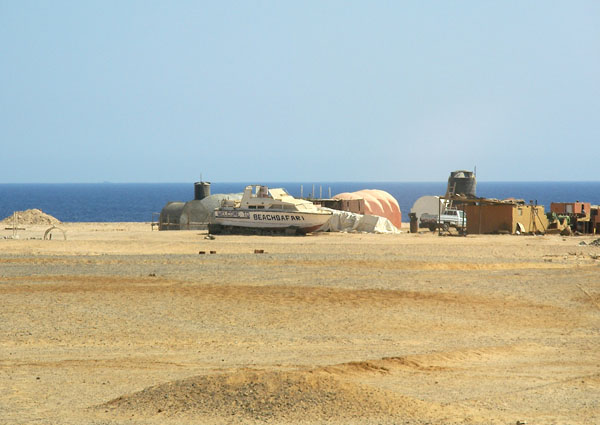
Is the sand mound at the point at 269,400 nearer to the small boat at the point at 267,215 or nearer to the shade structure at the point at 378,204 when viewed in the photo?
the small boat at the point at 267,215

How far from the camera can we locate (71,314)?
1970 cm

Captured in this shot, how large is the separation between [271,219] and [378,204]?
12.8 meters

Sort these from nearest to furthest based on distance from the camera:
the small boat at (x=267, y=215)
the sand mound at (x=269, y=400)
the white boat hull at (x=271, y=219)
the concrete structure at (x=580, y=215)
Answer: the sand mound at (x=269, y=400)
the white boat hull at (x=271, y=219)
the small boat at (x=267, y=215)
the concrete structure at (x=580, y=215)

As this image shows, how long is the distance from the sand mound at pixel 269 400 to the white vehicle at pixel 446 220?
3851cm

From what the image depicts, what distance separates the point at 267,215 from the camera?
1870 inches

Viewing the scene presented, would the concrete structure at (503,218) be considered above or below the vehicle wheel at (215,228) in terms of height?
above

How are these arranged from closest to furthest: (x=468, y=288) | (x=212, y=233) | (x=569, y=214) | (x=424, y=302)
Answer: (x=424, y=302), (x=468, y=288), (x=212, y=233), (x=569, y=214)

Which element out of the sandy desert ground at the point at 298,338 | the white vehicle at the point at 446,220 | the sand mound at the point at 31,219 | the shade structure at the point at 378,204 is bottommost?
the sandy desert ground at the point at 298,338

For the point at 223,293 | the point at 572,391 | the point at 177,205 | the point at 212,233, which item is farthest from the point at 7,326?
the point at 177,205

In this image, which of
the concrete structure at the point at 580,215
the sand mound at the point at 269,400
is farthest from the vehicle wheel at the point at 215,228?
the sand mound at the point at 269,400

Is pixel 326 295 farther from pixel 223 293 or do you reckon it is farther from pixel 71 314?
pixel 71 314

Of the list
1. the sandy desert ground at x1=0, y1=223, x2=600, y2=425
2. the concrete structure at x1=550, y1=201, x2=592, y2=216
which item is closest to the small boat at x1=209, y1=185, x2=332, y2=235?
the sandy desert ground at x1=0, y1=223, x2=600, y2=425

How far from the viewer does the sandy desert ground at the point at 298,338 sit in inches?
441

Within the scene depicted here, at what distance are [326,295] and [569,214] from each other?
33.4 meters
